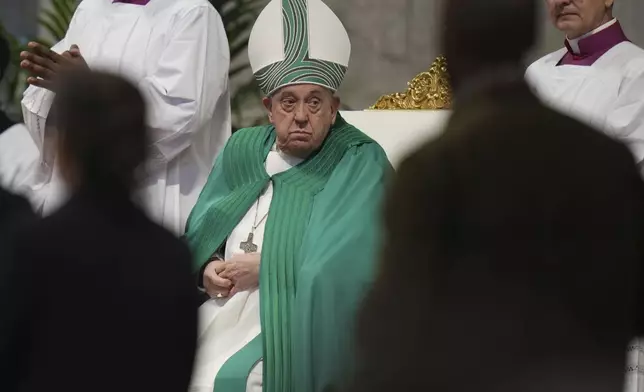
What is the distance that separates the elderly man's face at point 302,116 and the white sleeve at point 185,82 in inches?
18.2

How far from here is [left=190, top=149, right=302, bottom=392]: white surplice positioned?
4.80m

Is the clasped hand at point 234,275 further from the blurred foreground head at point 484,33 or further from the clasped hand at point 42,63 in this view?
the blurred foreground head at point 484,33

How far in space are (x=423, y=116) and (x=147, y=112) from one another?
3108 mm

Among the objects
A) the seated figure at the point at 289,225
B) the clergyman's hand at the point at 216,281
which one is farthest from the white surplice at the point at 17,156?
the clergyman's hand at the point at 216,281

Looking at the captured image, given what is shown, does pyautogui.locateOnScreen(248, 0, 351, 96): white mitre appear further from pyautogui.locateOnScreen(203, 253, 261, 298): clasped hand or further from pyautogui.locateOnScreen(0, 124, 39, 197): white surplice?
pyautogui.locateOnScreen(0, 124, 39, 197): white surplice

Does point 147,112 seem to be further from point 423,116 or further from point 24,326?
point 423,116

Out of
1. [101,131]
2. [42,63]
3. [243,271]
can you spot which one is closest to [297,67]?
[243,271]

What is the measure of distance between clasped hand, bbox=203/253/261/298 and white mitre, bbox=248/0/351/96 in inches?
25.7

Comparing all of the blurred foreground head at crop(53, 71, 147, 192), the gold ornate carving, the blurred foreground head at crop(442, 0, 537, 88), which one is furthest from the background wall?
the blurred foreground head at crop(53, 71, 147, 192)

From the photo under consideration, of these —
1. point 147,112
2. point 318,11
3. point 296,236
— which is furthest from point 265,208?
point 147,112

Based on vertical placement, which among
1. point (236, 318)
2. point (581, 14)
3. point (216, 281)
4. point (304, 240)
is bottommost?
point (236, 318)

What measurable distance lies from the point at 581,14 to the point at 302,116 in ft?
3.92

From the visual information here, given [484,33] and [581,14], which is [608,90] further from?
[484,33]

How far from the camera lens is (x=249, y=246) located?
508 cm
